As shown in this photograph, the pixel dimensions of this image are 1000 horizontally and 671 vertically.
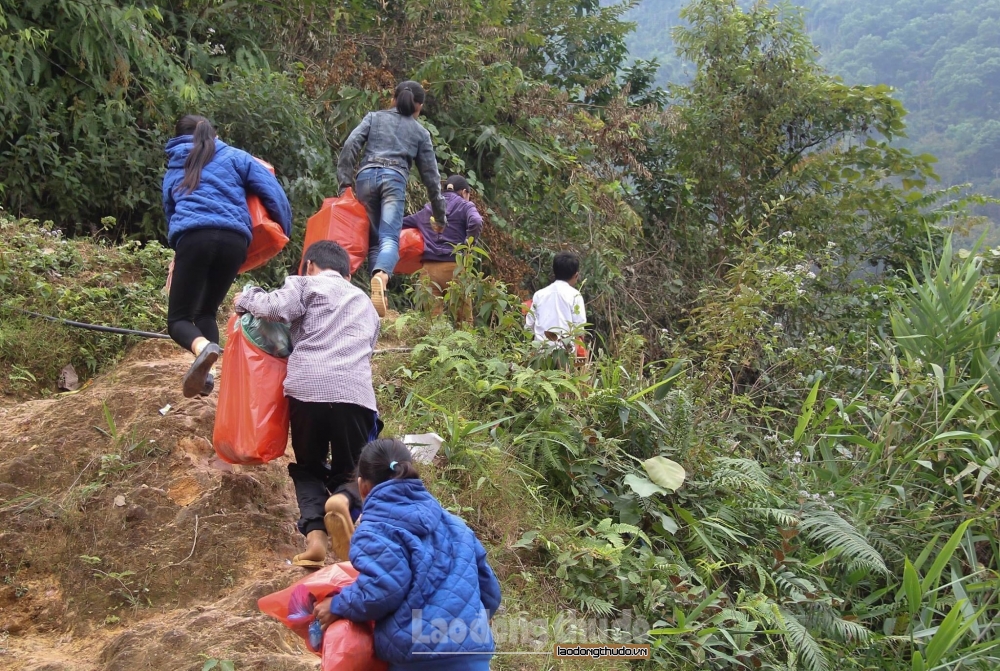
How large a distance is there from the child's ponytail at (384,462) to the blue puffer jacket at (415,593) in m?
0.13

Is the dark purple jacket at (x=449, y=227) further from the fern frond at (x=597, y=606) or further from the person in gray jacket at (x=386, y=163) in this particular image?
the fern frond at (x=597, y=606)

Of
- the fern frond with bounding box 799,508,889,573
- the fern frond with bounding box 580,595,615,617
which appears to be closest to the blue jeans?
the fern frond with bounding box 580,595,615,617

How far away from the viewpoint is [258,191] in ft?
17.1

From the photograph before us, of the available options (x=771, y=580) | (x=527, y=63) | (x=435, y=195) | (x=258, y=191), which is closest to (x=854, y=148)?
(x=527, y=63)

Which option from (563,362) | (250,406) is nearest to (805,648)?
(563,362)

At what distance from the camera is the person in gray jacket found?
686cm

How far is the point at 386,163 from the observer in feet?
22.5

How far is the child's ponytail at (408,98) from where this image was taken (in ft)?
22.6

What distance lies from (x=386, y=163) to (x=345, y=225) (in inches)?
20.3

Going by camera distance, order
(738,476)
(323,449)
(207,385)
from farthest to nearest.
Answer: (738,476) < (207,385) < (323,449)

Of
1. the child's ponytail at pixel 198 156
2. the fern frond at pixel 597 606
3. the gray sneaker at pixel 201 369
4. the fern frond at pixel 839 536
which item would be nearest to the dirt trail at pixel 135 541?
the gray sneaker at pixel 201 369

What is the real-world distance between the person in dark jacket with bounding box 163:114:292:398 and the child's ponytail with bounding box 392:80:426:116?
188 centimetres

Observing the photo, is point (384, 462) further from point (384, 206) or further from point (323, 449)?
point (384, 206)

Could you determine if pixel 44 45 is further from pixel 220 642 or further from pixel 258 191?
pixel 220 642
